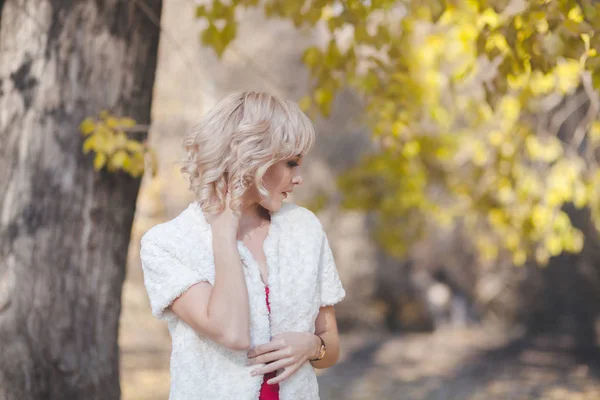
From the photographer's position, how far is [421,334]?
9156mm

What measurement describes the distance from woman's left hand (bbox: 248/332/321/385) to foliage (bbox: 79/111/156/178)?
1.04 metres

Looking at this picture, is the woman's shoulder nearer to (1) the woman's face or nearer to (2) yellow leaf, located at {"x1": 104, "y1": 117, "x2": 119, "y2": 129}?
(1) the woman's face

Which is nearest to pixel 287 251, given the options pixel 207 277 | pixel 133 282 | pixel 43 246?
pixel 207 277

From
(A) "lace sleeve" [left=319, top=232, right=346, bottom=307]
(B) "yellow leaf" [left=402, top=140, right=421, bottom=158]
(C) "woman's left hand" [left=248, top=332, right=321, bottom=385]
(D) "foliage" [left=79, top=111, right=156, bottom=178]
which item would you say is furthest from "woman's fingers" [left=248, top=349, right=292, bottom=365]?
(B) "yellow leaf" [left=402, top=140, right=421, bottom=158]

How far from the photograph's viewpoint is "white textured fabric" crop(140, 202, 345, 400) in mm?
1769

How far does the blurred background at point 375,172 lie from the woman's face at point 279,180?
2.86ft

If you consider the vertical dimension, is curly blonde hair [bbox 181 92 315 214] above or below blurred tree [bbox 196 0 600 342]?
below

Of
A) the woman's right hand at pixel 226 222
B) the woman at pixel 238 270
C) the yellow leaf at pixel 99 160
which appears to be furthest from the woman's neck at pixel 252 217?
the yellow leaf at pixel 99 160

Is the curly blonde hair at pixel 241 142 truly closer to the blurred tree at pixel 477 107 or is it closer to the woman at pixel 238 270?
the woman at pixel 238 270

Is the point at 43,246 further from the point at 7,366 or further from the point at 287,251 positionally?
the point at 287,251

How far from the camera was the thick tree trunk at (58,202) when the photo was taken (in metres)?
2.59

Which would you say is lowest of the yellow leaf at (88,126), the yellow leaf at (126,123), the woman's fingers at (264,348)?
the woman's fingers at (264,348)

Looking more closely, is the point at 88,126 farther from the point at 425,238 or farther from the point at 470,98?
the point at 425,238

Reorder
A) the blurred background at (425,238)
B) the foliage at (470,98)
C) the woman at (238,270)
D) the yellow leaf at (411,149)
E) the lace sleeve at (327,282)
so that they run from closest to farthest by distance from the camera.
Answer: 1. the woman at (238,270)
2. the lace sleeve at (327,282)
3. the foliage at (470,98)
4. the yellow leaf at (411,149)
5. the blurred background at (425,238)
